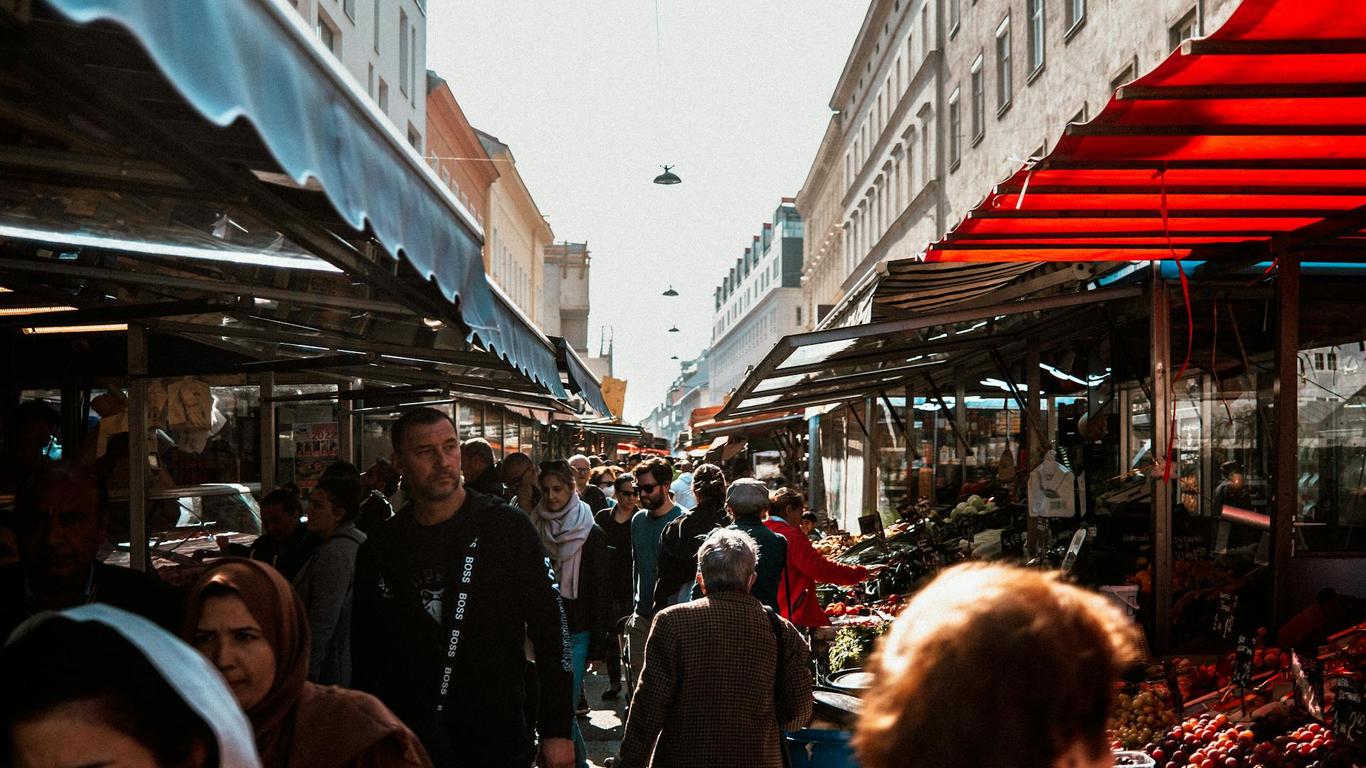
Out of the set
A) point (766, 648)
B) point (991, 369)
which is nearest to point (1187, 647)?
point (766, 648)

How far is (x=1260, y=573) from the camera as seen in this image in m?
6.95

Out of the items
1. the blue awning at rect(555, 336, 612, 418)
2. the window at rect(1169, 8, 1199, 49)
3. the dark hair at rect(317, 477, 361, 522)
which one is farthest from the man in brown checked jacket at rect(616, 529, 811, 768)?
the window at rect(1169, 8, 1199, 49)

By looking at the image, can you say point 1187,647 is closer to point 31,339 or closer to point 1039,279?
→ point 1039,279

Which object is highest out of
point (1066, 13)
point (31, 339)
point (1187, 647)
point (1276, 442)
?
point (1066, 13)

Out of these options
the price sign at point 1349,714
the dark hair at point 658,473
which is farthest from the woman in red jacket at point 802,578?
the price sign at point 1349,714

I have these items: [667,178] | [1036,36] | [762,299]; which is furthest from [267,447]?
[762,299]

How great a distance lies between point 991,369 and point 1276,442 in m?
5.43

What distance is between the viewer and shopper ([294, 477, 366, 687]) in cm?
484

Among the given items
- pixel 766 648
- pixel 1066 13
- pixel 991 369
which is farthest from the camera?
pixel 1066 13

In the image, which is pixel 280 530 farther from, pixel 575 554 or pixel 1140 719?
pixel 1140 719

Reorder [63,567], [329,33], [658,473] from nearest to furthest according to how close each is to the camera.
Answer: [63,567]
[658,473]
[329,33]

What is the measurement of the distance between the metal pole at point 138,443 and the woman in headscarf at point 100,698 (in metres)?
3.88

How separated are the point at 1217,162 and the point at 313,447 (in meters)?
7.63

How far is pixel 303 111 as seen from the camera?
215 cm
